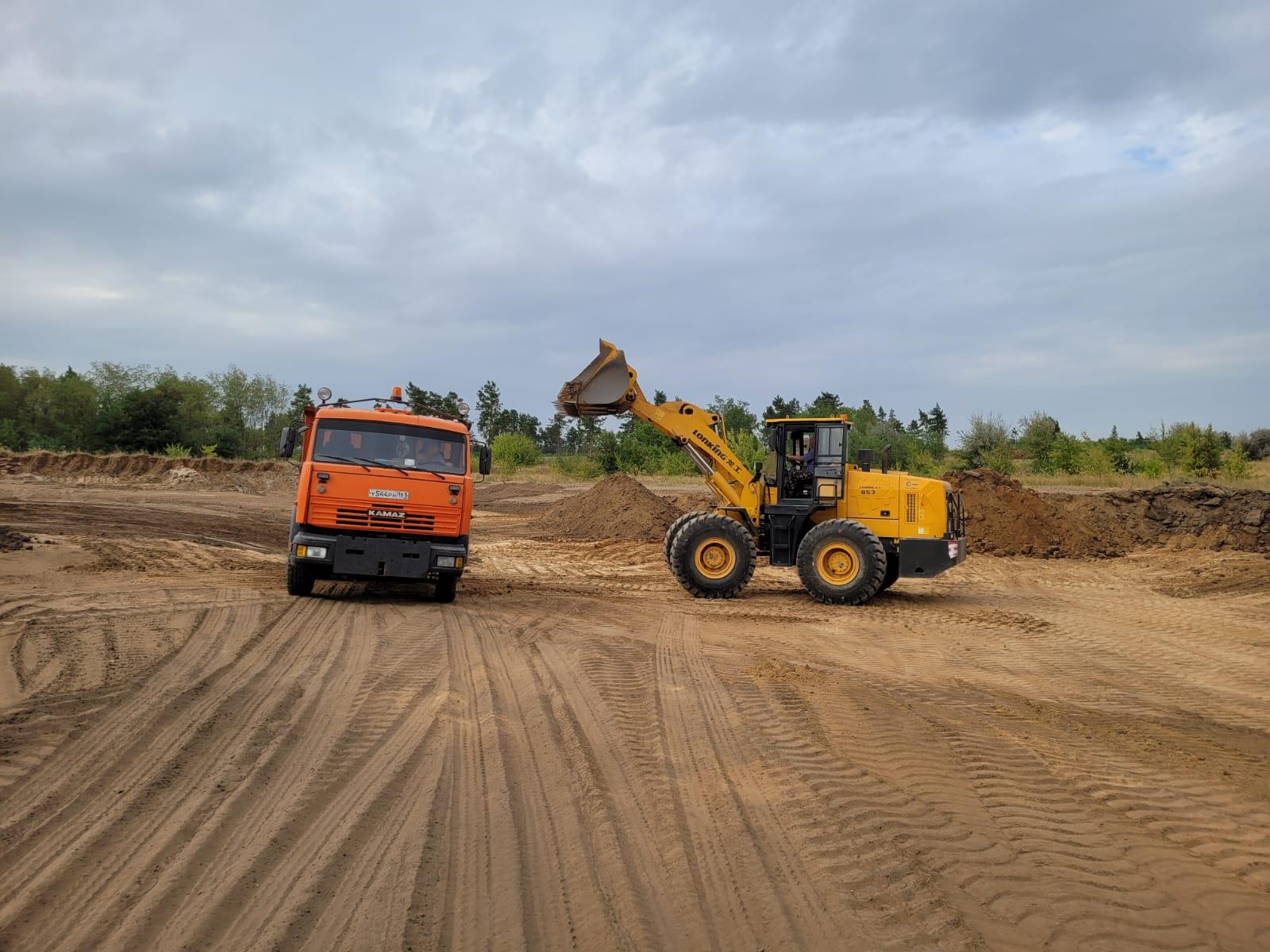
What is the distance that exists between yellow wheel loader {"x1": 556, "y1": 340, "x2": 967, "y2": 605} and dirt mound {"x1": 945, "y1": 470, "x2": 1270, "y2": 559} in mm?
8015

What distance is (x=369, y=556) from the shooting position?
418 inches

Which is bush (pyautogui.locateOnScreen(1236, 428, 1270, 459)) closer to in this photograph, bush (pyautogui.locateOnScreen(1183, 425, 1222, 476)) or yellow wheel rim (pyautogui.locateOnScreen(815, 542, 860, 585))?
bush (pyautogui.locateOnScreen(1183, 425, 1222, 476))

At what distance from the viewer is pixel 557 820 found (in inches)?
175

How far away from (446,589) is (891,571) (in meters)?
6.78

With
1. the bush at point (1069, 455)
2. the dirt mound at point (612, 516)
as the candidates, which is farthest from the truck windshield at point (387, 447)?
the bush at point (1069, 455)

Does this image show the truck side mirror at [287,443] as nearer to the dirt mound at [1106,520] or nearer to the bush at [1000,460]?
the dirt mound at [1106,520]

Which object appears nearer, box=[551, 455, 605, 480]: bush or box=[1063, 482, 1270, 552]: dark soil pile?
box=[1063, 482, 1270, 552]: dark soil pile

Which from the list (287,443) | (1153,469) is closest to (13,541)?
(287,443)

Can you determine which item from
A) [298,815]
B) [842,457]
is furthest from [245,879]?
[842,457]

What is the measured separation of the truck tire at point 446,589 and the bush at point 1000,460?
27331mm

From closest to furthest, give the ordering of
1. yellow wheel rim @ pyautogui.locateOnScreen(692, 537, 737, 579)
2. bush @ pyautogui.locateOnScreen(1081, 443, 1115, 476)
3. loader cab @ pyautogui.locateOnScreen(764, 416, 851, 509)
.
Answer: loader cab @ pyautogui.locateOnScreen(764, 416, 851, 509) → yellow wheel rim @ pyautogui.locateOnScreen(692, 537, 737, 579) → bush @ pyautogui.locateOnScreen(1081, 443, 1115, 476)

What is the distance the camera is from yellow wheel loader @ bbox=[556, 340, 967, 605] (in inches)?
509

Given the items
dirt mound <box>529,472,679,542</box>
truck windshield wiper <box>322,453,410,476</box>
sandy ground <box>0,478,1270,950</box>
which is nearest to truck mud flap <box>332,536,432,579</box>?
sandy ground <box>0,478,1270,950</box>

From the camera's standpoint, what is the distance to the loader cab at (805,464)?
13.2 meters
